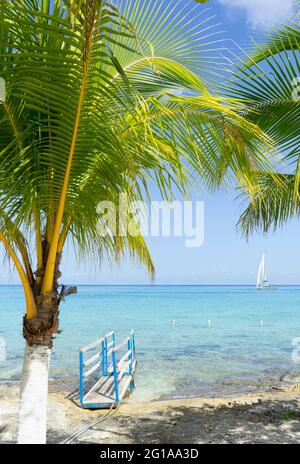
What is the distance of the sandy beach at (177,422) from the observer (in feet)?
21.8

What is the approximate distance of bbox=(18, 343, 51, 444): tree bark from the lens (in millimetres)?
3299

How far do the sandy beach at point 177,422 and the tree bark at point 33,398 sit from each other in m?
3.57

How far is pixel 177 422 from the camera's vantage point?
25.1 feet

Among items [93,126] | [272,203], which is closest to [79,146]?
[93,126]

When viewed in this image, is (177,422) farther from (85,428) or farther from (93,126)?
(93,126)

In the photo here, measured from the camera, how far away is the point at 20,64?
2.62 metres

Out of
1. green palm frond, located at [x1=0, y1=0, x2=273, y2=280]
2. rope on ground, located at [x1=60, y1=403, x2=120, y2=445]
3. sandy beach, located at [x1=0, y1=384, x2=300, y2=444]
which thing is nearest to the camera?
green palm frond, located at [x1=0, y1=0, x2=273, y2=280]

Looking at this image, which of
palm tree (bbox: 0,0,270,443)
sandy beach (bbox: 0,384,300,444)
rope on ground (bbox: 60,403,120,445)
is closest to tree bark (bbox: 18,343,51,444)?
palm tree (bbox: 0,0,270,443)

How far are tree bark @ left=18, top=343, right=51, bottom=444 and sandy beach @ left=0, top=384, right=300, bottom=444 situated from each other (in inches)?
141

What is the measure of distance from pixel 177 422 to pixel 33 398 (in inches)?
199

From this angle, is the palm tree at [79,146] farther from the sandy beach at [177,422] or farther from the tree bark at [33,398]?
the sandy beach at [177,422]

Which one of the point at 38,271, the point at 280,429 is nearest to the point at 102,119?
the point at 38,271

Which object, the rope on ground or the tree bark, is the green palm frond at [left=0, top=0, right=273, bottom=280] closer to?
the tree bark

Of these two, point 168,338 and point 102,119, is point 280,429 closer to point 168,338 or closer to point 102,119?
point 102,119
